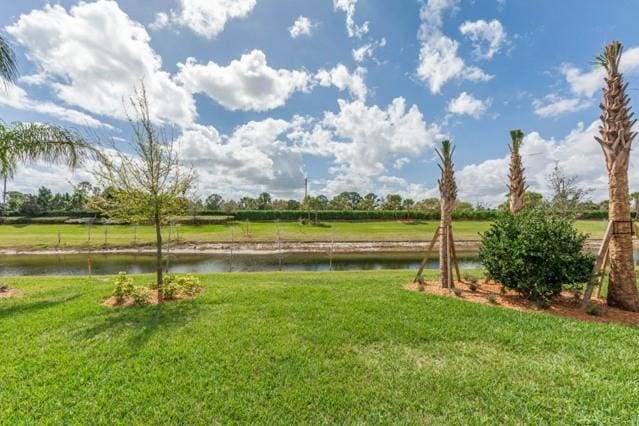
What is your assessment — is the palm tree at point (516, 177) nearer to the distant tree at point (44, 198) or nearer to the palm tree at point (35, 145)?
the palm tree at point (35, 145)

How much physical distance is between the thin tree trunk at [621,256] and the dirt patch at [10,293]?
15.0 meters

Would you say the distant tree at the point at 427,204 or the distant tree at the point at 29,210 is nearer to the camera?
the distant tree at the point at 29,210

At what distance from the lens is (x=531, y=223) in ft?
22.7

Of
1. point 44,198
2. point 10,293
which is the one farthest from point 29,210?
point 10,293

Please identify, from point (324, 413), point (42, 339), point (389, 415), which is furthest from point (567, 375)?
point (42, 339)

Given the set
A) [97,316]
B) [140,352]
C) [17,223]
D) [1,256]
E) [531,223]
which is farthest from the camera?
[17,223]

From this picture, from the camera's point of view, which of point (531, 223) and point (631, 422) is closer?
point (631, 422)

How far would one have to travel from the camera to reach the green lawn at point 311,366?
2953 millimetres

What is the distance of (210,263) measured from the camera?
21062 millimetres

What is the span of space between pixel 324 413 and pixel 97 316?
539cm

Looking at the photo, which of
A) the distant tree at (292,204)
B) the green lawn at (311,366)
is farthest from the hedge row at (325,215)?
the green lawn at (311,366)

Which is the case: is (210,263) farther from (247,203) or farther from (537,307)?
(247,203)

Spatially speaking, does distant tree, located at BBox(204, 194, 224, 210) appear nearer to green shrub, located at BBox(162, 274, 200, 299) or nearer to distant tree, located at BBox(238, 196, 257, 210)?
distant tree, located at BBox(238, 196, 257, 210)

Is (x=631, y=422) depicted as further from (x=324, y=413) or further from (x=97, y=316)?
(x=97, y=316)
